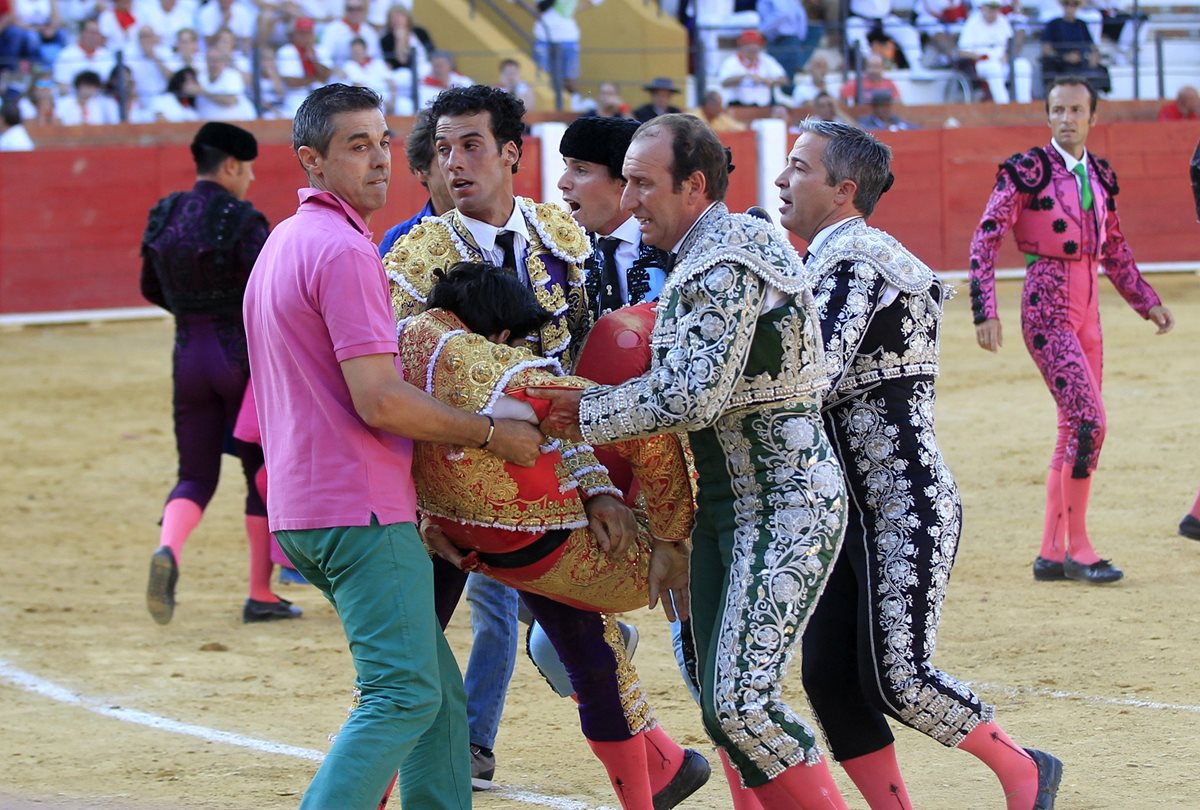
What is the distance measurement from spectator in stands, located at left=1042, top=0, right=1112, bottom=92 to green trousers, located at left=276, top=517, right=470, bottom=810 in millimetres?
14894

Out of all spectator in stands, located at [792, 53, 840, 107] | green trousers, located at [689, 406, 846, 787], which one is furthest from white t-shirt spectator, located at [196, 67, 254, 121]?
green trousers, located at [689, 406, 846, 787]

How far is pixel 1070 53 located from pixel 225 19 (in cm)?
826

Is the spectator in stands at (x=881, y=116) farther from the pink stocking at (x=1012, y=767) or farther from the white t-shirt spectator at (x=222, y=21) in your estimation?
the pink stocking at (x=1012, y=767)

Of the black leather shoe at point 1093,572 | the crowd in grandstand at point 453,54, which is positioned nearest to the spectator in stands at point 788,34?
the crowd in grandstand at point 453,54

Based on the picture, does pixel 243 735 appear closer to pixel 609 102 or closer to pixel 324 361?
pixel 324 361

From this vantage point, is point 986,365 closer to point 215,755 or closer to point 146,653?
point 146,653

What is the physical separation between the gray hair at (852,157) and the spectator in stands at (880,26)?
45.7ft

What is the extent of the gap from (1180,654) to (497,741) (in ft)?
7.31

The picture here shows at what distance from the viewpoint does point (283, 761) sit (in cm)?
474

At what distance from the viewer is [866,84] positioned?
1680cm

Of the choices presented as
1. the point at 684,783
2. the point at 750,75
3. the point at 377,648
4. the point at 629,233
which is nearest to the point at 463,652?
the point at 684,783

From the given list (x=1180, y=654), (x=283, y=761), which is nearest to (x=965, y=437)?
(x=1180, y=654)

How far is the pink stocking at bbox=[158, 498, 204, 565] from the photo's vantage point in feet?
20.6

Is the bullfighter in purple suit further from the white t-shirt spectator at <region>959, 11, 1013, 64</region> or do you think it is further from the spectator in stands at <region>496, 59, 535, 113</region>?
the white t-shirt spectator at <region>959, 11, 1013, 64</region>
